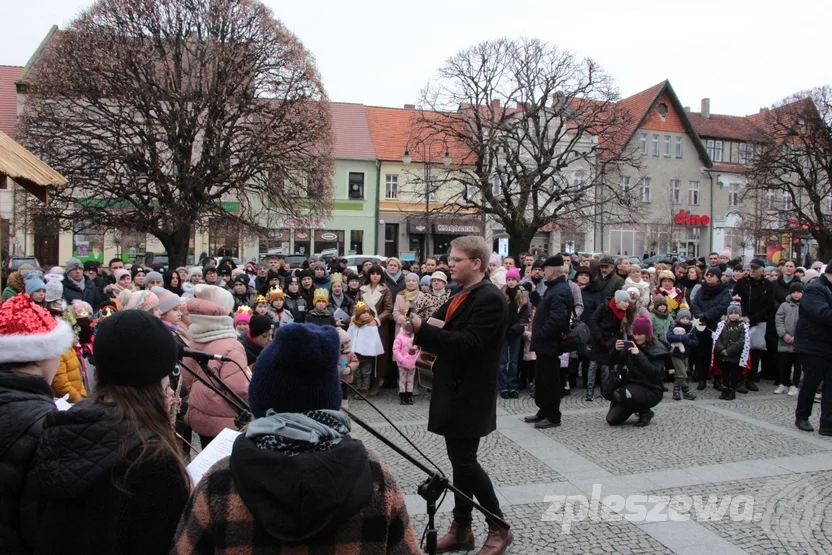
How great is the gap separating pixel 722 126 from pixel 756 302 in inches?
1947

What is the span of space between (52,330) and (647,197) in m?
49.9

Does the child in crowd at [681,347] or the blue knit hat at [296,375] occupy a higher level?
the blue knit hat at [296,375]

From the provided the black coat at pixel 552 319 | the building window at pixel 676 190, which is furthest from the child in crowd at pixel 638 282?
the building window at pixel 676 190

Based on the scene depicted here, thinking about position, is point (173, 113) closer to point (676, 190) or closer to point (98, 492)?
point (98, 492)

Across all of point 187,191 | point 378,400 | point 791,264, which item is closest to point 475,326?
point 378,400

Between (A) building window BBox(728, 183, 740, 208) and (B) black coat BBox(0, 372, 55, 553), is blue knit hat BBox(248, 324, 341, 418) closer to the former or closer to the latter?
(B) black coat BBox(0, 372, 55, 553)

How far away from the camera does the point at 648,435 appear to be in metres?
7.22

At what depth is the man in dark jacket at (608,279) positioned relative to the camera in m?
9.77

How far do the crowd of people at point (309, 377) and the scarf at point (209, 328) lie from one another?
13mm

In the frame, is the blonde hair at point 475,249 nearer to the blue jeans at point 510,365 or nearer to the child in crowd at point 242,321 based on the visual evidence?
the child in crowd at point 242,321

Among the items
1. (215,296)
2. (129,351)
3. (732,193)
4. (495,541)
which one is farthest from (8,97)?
(732,193)

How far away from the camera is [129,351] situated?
1.99m

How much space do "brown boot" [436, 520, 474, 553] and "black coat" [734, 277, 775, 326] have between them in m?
7.53

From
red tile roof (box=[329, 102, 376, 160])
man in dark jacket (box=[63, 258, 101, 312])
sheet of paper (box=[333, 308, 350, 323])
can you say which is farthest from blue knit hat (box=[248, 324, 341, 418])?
red tile roof (box=[329, 102, 376, 160])
